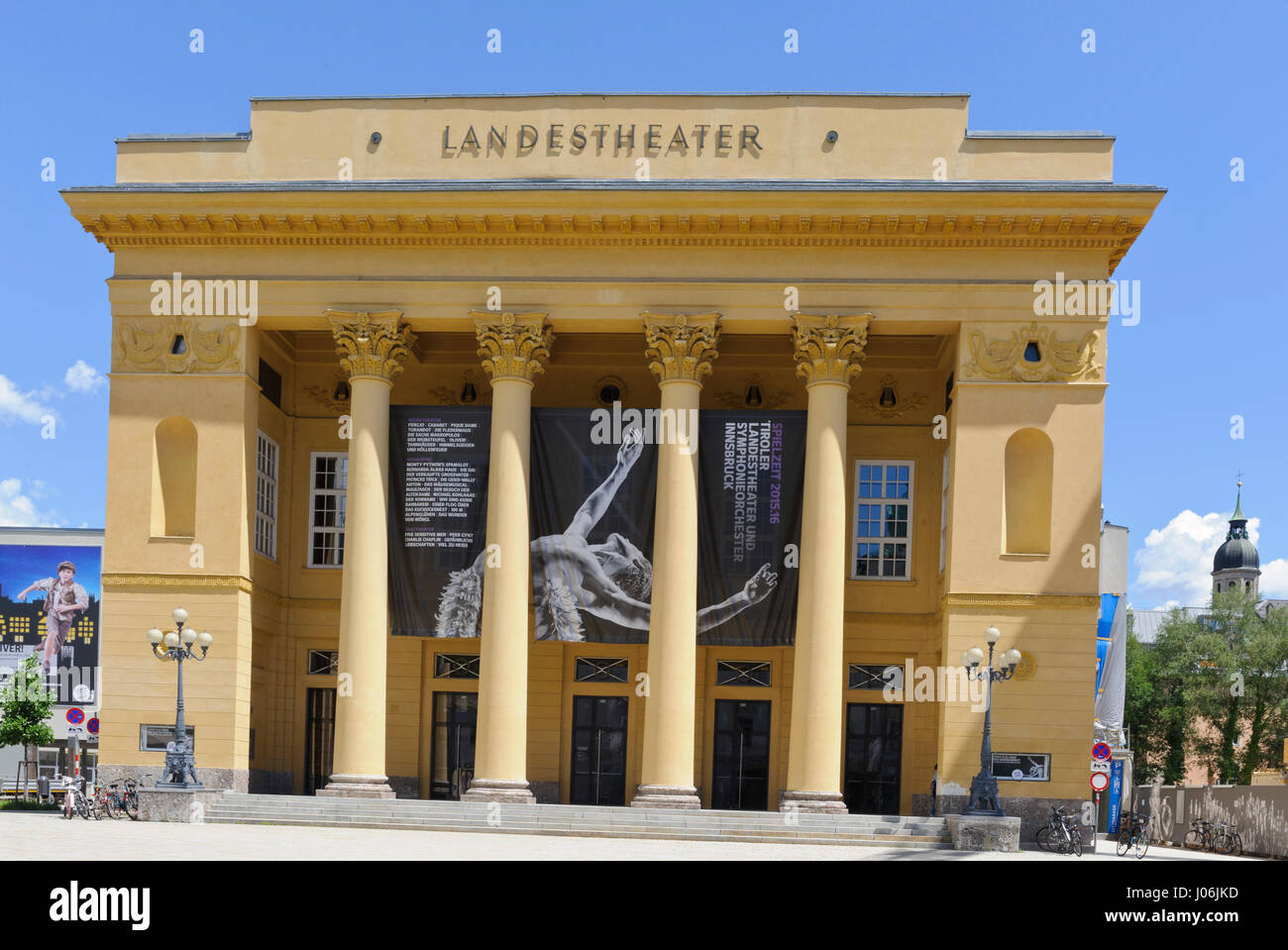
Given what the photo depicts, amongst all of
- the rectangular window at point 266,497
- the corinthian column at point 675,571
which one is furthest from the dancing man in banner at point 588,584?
the rectangular window at point 266,497

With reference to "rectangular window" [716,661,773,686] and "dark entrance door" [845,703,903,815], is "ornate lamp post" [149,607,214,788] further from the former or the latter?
"dark entrance door" [845,703,903,815]

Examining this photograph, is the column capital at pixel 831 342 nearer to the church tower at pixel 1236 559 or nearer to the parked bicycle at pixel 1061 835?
the parked bicycle at pixel 1061 835

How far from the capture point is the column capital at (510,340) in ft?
105

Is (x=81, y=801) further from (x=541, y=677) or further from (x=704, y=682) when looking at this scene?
(x=704, y=682)

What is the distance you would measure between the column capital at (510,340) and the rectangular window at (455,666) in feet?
24.7

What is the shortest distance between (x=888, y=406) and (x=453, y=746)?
13.1 metres

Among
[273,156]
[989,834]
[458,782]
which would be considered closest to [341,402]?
[273,156]

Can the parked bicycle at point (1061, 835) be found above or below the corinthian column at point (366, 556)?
below

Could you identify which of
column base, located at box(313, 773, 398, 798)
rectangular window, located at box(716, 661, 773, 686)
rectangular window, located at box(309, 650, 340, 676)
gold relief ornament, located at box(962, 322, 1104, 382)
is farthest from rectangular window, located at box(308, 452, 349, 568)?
gold relief ornament, located at box(962, 322, 1104, 382)

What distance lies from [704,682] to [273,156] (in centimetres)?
1557

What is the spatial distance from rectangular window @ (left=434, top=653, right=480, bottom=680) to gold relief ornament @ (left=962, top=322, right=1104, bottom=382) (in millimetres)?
13510

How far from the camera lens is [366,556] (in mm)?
31719

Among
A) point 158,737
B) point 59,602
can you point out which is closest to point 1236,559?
point 59,602

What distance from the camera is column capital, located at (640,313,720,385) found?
31875 mm
